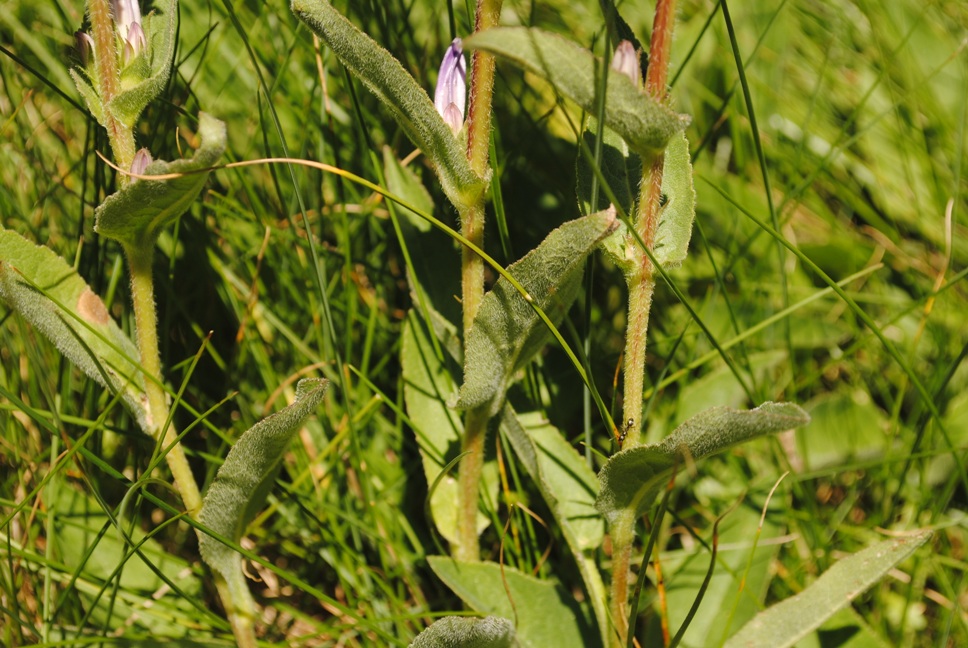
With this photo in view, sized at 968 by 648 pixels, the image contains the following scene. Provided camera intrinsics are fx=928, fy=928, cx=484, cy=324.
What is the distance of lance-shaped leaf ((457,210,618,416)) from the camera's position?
61.0 inches

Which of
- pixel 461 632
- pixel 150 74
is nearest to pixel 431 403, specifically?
pixel 461 632

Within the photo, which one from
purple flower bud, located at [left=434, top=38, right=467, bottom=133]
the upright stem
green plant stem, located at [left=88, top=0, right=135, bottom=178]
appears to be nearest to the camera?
the upright stem

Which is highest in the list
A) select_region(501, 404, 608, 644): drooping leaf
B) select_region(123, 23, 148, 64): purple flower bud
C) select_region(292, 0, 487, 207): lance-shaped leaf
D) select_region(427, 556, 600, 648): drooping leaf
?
select_region(292, 0, 487, 207): lance-shaped leaf

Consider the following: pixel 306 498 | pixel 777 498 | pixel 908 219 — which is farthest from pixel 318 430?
pixel 908 219

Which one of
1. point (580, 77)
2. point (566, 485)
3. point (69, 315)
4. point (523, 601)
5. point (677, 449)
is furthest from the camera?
point (566, 485)

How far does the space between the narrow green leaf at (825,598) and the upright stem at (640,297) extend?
0.27 metres

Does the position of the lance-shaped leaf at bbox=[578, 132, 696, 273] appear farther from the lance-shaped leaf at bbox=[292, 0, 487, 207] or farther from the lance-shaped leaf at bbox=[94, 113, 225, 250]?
the lance-shaped leaf at bbox=[94, 113, 225, 250]

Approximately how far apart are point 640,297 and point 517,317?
0.72 feet

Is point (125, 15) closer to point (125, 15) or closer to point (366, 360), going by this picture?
point (125, 15)

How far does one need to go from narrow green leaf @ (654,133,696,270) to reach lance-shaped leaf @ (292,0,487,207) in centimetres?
34

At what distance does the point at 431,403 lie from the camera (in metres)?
2.14

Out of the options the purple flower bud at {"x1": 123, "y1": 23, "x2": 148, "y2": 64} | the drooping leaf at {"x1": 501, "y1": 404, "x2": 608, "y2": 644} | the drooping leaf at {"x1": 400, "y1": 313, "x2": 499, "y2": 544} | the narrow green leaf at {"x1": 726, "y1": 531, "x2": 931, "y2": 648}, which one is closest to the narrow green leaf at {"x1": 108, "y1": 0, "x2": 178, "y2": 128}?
the purple flower bud at {"x1": 123, "y1": 23, "x2": 148, "y2": 64}

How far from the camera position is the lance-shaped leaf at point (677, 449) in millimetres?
1419

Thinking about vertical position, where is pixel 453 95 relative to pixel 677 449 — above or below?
above
